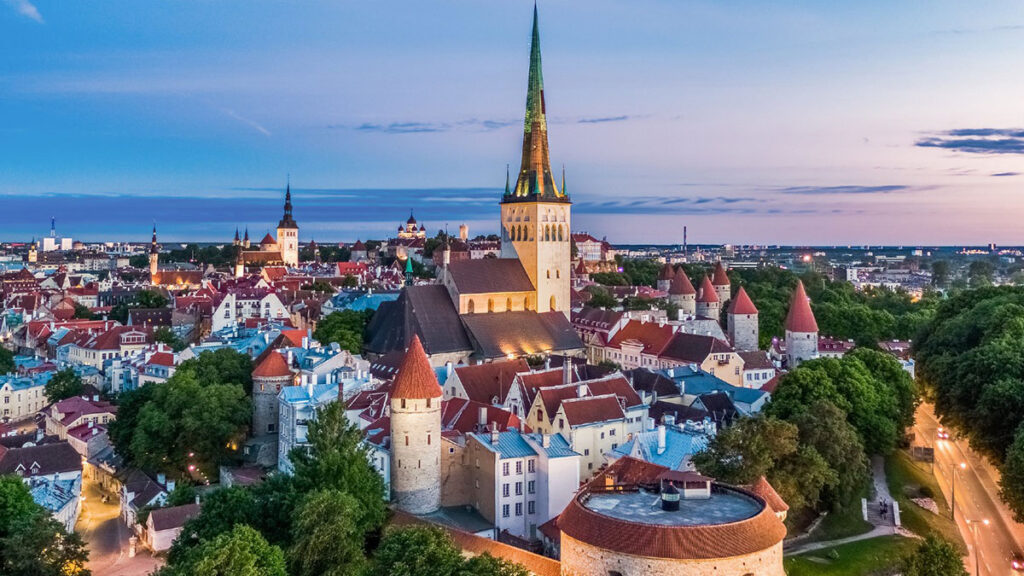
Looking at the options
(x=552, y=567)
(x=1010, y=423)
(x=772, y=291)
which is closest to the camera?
(x=552, y=567)

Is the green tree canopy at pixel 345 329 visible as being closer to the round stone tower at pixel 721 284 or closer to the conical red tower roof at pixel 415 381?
the conical red tower roof at pixel 415 381

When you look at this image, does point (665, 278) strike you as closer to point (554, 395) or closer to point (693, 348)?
point (693, 348)

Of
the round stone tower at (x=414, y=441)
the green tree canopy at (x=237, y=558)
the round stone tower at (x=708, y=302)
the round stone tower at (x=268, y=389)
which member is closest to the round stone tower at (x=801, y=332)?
the round stone tower at (x=708, y=302)

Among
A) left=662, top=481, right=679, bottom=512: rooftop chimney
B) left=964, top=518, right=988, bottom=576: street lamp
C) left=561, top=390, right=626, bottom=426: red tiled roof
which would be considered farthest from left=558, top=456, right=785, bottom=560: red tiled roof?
left=964, top=518, right=988, bottom=576: street lamp

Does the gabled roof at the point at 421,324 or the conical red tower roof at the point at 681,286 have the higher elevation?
the conical red tower roof at the point at 681,286

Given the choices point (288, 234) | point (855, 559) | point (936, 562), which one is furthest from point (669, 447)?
point (288, 234)

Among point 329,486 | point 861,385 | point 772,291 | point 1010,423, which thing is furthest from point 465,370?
point 772,291

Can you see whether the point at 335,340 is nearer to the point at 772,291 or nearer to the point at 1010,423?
the point at 1010,423

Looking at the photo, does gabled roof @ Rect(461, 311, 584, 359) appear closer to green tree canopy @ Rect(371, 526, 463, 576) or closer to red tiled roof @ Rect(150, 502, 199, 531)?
red tiled roof @ Rect(150, 502, 199, 531)
